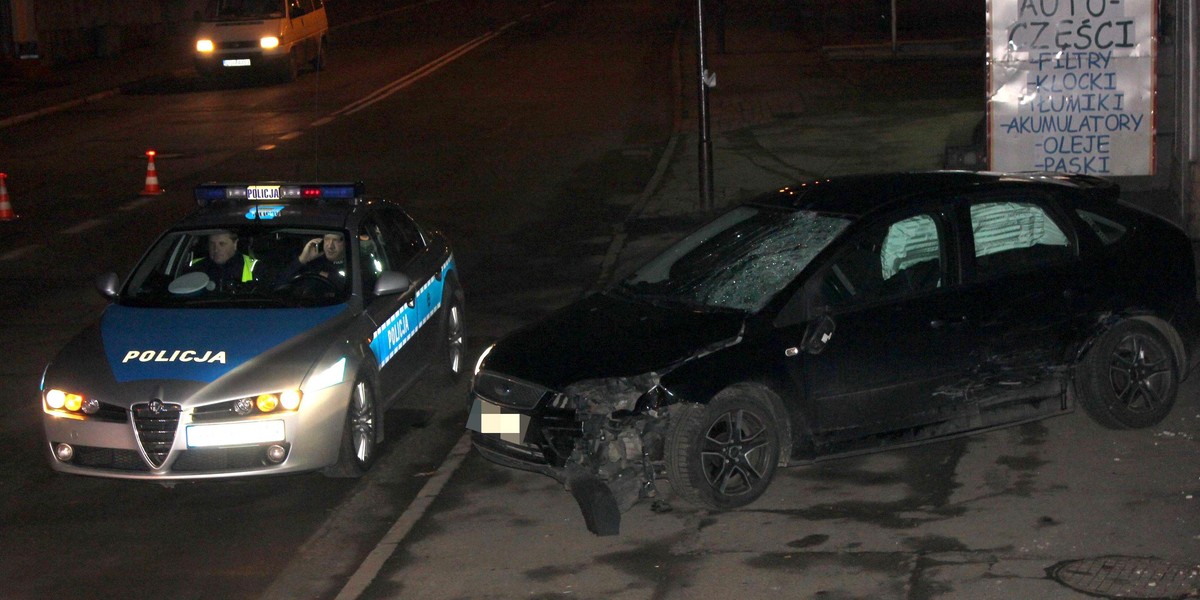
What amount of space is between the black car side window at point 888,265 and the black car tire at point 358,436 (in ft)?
8.49

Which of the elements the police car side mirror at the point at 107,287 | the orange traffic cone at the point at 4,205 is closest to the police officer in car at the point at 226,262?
the police car side mirror at the point at 107,287

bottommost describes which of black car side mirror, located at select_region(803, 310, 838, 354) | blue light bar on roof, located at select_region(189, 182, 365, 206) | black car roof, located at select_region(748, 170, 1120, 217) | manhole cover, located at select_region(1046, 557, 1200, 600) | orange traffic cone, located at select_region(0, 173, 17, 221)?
manhole cover, located at select_region(1046, 557, 1200, 600)

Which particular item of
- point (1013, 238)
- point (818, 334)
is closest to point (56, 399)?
point (818, 334)

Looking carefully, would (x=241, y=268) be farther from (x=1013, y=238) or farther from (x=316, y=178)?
(x=316, y=178)

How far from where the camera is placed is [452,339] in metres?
9.94

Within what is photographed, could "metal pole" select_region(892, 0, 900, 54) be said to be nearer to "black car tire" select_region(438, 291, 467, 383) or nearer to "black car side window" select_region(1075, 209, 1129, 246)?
"black car tire" select_region(438, 291, 467, 383)

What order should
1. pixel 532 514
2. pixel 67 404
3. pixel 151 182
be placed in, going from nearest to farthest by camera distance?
1. pixel 532 514
2. pixel 67 404
3. pixel 151 182

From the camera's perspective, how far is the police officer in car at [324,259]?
28.2ft

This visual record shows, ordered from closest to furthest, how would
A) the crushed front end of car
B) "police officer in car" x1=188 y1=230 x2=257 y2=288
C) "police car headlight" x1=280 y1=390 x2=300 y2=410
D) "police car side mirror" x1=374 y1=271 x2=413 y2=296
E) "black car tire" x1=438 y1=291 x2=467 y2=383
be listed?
1. the crushed front end of car
2. "police car headlight" x1=280 y1=390 x2=300 y2=410
3. "police car side mirror" x1=374 y1=271 x2=413 y2=296
4. "police officer in car" x1=188 y1=230 x2=257 y2=288
5. "black car tire" x1=438 y1=291 x2=467 y2=383

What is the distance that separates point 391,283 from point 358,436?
922 millimetres

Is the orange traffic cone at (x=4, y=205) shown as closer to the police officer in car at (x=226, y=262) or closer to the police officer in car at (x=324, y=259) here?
the police officer in car at (x=226, y=262)

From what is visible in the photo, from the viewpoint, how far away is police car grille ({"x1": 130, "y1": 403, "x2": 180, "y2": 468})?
287 inches

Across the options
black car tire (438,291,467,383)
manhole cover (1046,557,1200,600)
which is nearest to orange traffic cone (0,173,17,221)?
black car tire (438,291,467,383)

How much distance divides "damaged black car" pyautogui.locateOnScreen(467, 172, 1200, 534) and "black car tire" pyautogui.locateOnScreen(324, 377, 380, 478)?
0.74 m
